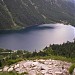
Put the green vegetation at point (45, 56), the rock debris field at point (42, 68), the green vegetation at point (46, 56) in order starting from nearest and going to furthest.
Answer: the rock debris field at point (42, 68)
the green vegetation at point (46, 56)
the green vegetation at point (45, 56)

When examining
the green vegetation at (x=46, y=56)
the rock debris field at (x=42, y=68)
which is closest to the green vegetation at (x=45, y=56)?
the green vegetation at (x=46, y=56)

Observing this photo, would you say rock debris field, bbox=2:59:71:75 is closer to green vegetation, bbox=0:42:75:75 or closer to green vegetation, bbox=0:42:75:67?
green vegetation, bbox=0:42:75:75

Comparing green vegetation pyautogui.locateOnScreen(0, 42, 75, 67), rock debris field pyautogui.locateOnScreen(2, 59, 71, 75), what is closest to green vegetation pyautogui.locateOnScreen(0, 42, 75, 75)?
green vegetation pyautogui.locateOnScreen(0, 42, 75, 67)

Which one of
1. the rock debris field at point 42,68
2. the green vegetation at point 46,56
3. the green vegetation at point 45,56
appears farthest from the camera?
the green vegetation at point 45,56

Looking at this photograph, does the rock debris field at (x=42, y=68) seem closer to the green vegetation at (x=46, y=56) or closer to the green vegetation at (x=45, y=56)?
the green vegetation at (x=46, y=56)

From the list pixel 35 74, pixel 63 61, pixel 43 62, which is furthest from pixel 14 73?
pixel 63 61

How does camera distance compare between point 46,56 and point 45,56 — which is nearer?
point 46,56

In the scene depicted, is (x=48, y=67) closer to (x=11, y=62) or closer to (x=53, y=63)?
(x=53, y=63)

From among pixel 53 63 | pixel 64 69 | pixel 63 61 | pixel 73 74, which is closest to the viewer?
pixel 73 74

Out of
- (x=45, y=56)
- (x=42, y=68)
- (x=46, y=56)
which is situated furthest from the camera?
(x=45, y=56)

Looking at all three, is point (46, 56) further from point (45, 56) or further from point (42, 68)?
point (42, 68)

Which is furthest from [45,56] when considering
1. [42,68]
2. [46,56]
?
[42,68]
